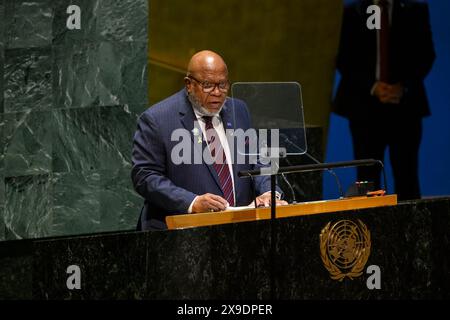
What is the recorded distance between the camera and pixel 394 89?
26.7ft

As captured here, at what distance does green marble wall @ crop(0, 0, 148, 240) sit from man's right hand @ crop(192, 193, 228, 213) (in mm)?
2571

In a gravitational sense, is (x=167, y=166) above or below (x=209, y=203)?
above

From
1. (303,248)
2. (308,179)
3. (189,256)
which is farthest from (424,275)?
(308,179)

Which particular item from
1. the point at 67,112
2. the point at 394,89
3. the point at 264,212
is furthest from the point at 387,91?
the point at 264,212

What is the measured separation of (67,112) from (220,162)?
2.26m

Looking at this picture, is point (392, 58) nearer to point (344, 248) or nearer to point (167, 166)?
point (167, 166)

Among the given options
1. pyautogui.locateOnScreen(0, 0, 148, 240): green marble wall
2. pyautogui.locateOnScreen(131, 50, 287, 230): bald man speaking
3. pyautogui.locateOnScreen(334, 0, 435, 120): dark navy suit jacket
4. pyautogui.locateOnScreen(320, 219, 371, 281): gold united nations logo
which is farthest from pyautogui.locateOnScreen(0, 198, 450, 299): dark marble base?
pyautogui.locateOnScreen(334, 0, 435, 120): dark navy suit jacket

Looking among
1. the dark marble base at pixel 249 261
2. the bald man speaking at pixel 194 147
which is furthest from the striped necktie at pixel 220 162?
the dark marble base at pixel 249 261

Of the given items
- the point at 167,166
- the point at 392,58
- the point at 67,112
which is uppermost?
the point at 392,58

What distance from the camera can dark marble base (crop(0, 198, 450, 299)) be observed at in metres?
4.36

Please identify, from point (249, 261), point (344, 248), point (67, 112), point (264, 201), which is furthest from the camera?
point (67, 112)

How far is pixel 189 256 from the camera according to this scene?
4570 millimetres

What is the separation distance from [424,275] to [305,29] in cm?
346

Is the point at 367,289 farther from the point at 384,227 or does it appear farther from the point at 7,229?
the point at 7,229
